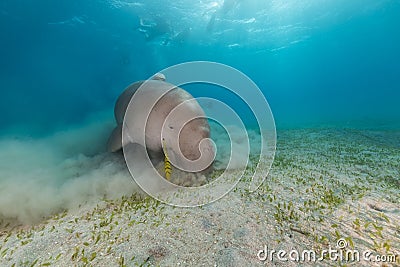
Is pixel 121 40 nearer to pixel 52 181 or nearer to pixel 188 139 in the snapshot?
pixel 52 181

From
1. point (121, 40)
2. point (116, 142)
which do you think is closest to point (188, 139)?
point (116, 142)

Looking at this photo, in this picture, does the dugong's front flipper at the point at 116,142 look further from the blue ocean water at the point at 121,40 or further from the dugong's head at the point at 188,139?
the blue ocean water at the point at 121,40

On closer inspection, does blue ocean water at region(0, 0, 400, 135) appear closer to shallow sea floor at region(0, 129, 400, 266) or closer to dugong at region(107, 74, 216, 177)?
dugong at region(107, 74, 216, 177)

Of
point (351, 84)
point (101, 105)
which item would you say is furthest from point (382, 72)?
point (101, 105)

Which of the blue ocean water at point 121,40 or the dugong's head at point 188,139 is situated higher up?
the blue ocean water at point 121,40

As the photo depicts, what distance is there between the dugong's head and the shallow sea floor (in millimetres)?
890

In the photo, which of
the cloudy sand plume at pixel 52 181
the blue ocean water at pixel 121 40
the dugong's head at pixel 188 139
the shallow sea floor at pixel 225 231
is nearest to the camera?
the shallow sea floor at pixel 225 231

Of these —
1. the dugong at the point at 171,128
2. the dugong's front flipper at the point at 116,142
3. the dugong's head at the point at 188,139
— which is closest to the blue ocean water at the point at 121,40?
the dugong's front flipper at the point at 116,142

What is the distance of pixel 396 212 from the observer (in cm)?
331

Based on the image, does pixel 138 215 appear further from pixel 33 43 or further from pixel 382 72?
pixel 382 72

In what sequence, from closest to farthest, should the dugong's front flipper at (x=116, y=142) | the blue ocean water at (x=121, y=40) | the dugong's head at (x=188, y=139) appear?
the dugong's head at (x=188, y=139)
the dugong's front flipper at (x=116, y=142)
the blue ocean water at (x=121, y=40)

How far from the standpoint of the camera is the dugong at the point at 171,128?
167 inches

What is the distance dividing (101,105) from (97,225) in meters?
41.3

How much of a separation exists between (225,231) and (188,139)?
1.91m
